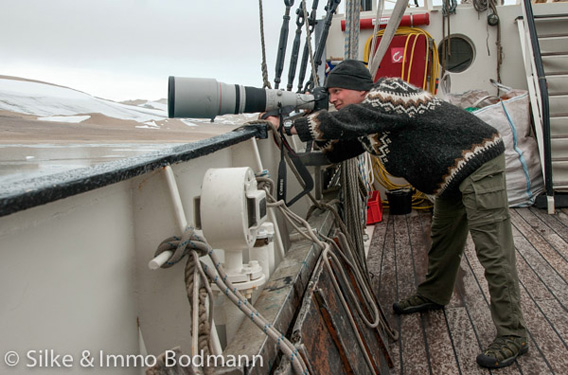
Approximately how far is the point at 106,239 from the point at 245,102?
928 mm

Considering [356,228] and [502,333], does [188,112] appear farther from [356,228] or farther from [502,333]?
[502,333]

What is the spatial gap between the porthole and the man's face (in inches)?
141

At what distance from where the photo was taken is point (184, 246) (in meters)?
1.06

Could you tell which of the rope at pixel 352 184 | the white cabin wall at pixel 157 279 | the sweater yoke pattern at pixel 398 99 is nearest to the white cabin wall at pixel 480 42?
the rope at pixel 352 184

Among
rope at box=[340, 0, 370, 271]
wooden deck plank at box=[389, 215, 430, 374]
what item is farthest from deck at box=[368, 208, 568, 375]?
rope at box=[340, 0, 370, 271]

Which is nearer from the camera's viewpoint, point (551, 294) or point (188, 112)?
point (188, 112)

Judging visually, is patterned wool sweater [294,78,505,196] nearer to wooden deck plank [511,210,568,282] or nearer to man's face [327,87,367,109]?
man's face [327,87,367,109]

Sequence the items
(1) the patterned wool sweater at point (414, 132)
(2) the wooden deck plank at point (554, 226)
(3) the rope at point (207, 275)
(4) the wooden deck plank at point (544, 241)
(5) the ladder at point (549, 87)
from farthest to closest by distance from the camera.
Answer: (5) the ladder at point (549, 87) → (2) the wooden deck plank at point (554, 226) → (4) the wooden deck plank at point (544, 241) → (1) the patterned wool sweater at point (414, 132) → (3) the rope at point (207, 275)

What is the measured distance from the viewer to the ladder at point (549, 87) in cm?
452

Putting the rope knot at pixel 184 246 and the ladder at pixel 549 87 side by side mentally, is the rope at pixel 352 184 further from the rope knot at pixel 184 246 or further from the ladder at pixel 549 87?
the ladder at pixel 549 87

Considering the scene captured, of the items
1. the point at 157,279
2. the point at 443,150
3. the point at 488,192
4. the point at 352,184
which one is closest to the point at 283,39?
the point at 352,184

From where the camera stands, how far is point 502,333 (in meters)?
2.14

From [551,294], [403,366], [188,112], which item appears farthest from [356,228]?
[188,112]

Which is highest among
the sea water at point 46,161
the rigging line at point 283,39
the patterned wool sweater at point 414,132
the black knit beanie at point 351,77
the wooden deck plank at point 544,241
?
the rigging line at point 283,39
